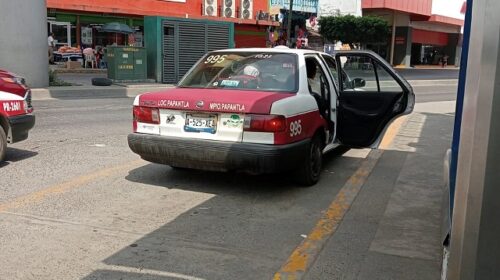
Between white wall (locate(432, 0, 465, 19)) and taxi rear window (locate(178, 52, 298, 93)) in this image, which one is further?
white wall (locate(432, 0, 465, 19))

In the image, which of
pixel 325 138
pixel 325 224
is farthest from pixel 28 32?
pixel 325 224

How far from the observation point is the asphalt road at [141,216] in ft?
12.0

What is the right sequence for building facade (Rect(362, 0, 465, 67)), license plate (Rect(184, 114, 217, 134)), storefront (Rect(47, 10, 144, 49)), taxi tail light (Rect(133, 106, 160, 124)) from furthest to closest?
building facade (Rect(362, 0, 465, 67)) < storefront (Rect(47, 10, 144, 49)) < taxi tail light (Rect(133, 106, 160, 124)) < license plate (Rect(184, 114, 217, 134))

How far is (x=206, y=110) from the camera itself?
17.1 ft

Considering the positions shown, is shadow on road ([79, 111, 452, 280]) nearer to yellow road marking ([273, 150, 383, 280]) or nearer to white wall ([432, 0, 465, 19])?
yellow road marking ([273, 150, 383, 280])

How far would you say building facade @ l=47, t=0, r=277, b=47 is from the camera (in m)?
26.9

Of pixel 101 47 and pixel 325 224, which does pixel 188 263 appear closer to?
pixel 325 224

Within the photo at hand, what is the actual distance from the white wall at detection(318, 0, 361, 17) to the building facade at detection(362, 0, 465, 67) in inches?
32.8

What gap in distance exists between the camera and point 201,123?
5285 millimetres

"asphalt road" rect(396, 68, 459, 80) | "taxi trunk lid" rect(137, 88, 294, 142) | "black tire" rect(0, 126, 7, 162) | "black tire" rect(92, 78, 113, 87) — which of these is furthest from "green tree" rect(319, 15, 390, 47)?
"taxi trunk lid" rect(137, 88, 294, 142)

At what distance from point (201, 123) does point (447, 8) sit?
50.1 m

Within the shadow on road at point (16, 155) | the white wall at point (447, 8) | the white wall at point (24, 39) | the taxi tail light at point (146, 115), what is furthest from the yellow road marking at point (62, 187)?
the white wall at point (447, 8)

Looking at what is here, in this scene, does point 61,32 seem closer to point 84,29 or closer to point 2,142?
point 84,29

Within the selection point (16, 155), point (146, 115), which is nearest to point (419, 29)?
point (16, 155)
